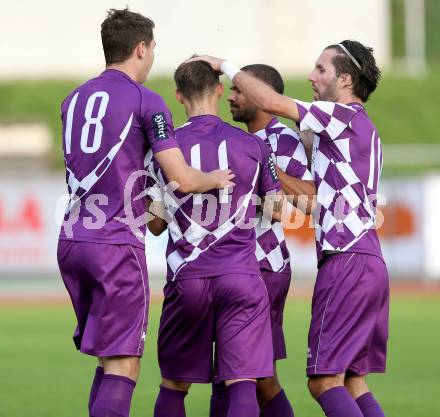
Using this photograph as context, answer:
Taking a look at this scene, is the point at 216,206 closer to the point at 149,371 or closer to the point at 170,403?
the point at 170,403

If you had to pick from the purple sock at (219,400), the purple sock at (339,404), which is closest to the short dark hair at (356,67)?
the purple sock at (339,404)

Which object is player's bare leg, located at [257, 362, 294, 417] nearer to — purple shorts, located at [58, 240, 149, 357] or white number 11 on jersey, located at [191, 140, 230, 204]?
purple shorts, located at [58, 240, 149, 357]

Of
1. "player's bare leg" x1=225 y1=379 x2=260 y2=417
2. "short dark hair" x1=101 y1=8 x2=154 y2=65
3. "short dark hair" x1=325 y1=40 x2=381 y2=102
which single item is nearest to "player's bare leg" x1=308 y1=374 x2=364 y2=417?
"player's bare leg" x1=225 y1=379 x2=260 y2=417

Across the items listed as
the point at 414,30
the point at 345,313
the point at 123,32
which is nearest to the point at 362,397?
the point at 345,313

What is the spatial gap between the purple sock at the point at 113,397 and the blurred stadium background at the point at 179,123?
91.7 inches

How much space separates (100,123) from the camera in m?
5.76

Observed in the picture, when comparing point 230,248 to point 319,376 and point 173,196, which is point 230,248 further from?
point 319,376

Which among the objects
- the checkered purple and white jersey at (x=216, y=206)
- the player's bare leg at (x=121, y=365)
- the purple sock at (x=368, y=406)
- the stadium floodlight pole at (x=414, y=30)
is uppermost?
the stadium floodlight pole at (x=414, y=30)

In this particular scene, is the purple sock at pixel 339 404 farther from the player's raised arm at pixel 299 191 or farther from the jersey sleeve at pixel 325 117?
the jersey sleeve at pixel 325 117

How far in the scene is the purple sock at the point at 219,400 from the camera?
654 centimetres

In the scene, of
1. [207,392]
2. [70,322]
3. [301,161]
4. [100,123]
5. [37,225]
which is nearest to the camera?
[100,123]

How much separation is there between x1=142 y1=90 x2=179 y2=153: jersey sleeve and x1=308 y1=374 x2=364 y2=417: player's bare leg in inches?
59.7

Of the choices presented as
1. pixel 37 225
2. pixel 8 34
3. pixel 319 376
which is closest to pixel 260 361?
pixel 319 376

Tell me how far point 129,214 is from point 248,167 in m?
0.71
